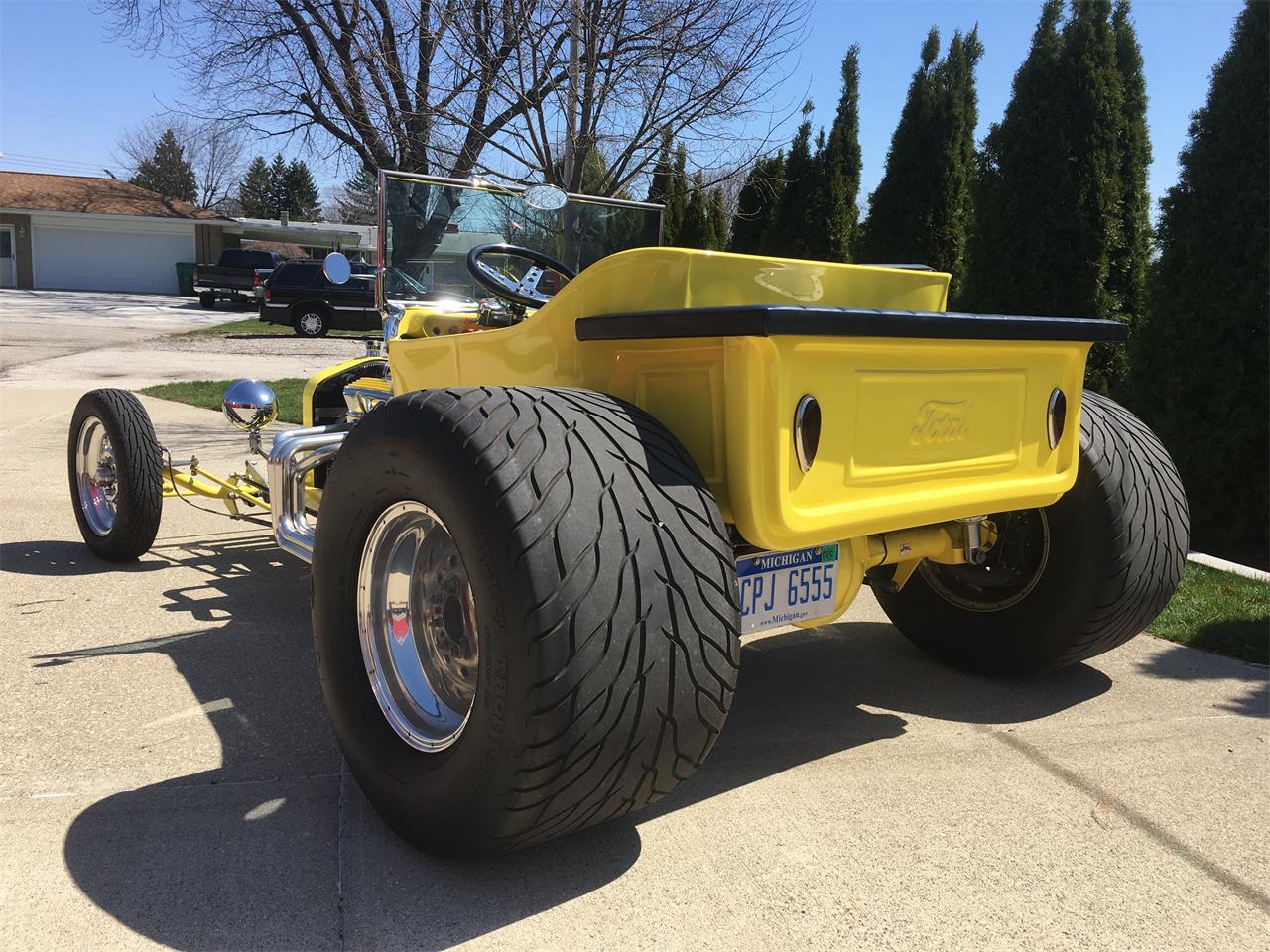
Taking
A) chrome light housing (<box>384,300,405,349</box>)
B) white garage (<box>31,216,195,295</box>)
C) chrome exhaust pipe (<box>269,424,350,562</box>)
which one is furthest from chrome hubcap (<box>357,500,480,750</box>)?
white garage (<box>31,216,195,295</box>)

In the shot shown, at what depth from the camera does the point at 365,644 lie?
2.57m

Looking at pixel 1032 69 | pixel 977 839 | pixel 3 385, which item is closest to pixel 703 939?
pixel 977 839

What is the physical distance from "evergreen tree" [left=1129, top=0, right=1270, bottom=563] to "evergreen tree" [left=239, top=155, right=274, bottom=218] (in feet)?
231

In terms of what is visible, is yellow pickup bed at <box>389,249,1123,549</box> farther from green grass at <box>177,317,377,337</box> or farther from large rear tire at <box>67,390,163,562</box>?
green grass at <box>177,317,377,337</box>

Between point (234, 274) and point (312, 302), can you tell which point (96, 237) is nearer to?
point (234, 274)

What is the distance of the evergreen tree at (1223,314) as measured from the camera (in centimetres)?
607

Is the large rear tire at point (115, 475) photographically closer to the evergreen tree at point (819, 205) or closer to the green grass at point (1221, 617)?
the green grass at point (1221, 617)

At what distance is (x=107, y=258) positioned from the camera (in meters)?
42.1

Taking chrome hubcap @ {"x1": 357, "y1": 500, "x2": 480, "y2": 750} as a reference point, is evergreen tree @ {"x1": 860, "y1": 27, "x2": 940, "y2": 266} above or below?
above

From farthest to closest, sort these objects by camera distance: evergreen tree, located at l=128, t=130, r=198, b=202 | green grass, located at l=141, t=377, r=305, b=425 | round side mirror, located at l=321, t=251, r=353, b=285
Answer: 1. evergreen tree, located at l=128, t=130, r=198, b=202
2. green grass, located at l=141, t=377, r=305, b=425
3. round side mirror, located at l=321, t=251, r=353, b=285

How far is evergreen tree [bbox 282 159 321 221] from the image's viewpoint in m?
72.4

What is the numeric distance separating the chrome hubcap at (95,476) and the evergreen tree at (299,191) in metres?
72.2

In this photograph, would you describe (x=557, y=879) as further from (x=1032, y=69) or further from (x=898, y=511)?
(x=1032, y=69)

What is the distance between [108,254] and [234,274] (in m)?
Result: 13.1
